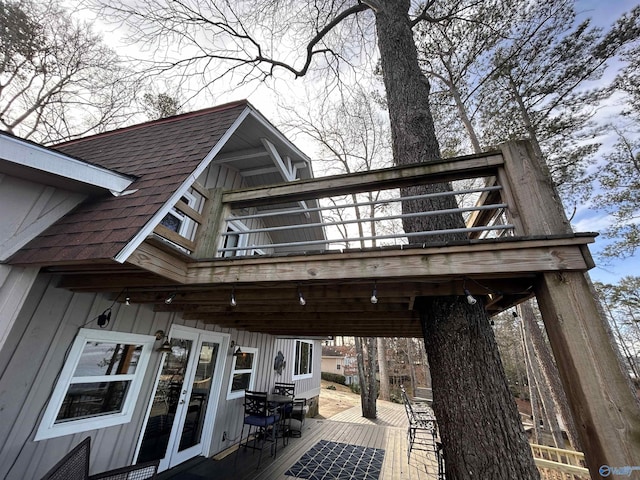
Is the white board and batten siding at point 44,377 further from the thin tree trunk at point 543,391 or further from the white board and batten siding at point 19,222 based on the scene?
the thin tree trunk at point 543,391

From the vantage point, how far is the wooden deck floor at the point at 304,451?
416 centimetres

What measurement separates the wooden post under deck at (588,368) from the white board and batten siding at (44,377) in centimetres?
424

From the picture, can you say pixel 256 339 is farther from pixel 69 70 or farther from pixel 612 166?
pixel 612 166

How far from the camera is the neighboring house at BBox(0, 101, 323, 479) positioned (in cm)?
211

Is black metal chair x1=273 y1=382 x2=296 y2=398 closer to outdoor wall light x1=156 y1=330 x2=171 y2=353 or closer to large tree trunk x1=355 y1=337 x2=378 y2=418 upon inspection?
large tree trunk x1=355 y1=337 x2=378 y2=418

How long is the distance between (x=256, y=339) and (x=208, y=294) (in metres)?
4.17

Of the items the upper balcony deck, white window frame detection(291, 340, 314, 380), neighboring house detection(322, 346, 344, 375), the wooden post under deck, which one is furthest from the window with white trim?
neighboring house detection(322, 346, 344, 375)

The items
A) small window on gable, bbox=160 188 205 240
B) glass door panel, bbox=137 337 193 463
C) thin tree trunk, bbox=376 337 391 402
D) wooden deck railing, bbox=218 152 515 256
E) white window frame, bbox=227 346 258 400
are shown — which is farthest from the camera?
thin tree trunk, bbox=376 337 391 402

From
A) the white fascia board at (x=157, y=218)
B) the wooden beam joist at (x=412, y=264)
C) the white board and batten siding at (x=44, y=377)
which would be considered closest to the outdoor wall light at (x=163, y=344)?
the white board and batten siding at (x=44, y=377)

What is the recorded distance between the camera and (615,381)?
53.9 inches

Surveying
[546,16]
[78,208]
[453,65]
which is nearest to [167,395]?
[78,208]

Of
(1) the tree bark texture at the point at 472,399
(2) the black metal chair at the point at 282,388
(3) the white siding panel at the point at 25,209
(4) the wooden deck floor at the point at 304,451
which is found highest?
(3) the white siding panel at the point at 25,209

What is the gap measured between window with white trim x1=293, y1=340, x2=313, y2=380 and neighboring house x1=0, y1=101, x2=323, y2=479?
13.4 feet

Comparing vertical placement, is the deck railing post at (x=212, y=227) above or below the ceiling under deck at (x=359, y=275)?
above
